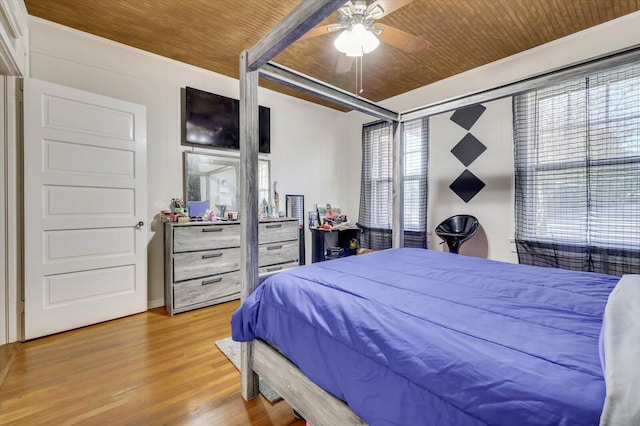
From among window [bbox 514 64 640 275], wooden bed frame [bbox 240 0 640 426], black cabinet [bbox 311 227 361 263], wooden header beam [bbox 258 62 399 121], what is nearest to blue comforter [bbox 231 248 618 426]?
wooden bed frame [bbox 240 0 640 426]

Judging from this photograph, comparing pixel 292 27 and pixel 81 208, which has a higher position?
pixel 292 27

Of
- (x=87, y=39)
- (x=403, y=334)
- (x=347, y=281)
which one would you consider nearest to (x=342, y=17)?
(x=347, y=281)

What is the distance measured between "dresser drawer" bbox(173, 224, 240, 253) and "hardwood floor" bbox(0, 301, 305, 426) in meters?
0.78

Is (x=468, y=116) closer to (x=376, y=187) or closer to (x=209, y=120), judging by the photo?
(x=376, y=187)

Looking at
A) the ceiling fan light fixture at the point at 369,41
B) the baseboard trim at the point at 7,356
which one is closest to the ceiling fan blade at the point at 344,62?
the ceiling fan light fixture at the point at 369,41

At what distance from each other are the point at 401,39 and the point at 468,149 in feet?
5.99

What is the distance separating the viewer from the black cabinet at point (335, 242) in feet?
13.5

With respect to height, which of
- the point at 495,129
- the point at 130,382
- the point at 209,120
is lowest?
the point at 130,382

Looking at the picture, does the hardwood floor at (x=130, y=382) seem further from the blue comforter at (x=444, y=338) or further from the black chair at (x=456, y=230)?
the black chair at (x=456, y=230)

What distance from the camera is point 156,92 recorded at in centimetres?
312

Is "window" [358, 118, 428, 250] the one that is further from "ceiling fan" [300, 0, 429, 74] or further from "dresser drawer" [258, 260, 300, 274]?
"ceiling fan" [300, 0, 429, 74]

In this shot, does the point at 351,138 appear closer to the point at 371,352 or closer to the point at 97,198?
the point at 97,198

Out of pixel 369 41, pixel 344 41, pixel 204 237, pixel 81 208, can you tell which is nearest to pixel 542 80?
pixel 369 41

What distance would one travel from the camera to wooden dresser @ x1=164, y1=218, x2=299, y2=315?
9.36 feet
